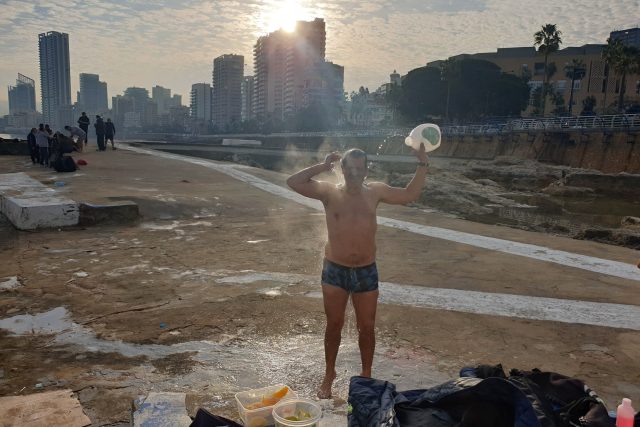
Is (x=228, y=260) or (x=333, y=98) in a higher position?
(x=333, y=98)

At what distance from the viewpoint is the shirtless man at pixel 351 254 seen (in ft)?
11.6

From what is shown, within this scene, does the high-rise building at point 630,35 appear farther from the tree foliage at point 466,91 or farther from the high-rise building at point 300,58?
the high-rise building at point 300,58

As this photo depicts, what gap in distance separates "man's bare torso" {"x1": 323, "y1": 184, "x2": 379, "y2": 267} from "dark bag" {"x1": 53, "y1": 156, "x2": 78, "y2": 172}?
1521cm

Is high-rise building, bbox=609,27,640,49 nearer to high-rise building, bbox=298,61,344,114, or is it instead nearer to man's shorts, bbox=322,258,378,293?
high-rise building, bbox=298,61,344,114

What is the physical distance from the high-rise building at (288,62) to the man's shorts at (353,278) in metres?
157

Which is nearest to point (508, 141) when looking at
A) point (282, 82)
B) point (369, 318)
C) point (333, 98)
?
point (369, 318)

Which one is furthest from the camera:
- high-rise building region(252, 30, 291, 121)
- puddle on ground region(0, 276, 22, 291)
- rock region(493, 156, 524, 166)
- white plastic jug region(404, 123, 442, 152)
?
high-rise building region(252, 30, 291, 121)

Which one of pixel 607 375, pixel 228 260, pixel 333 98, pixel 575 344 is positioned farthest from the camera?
pixel 333 98

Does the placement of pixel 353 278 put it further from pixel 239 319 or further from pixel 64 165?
pixel 64 165

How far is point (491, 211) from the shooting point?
789 inches

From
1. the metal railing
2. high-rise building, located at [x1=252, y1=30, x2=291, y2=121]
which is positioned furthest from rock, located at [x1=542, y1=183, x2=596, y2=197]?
high-rise building, located at [x1=252, y1=30, x2=291, y2=121]

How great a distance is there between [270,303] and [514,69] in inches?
4106

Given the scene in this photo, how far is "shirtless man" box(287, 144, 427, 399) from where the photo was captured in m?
3.55

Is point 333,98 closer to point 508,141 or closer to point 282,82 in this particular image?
point 282,82
